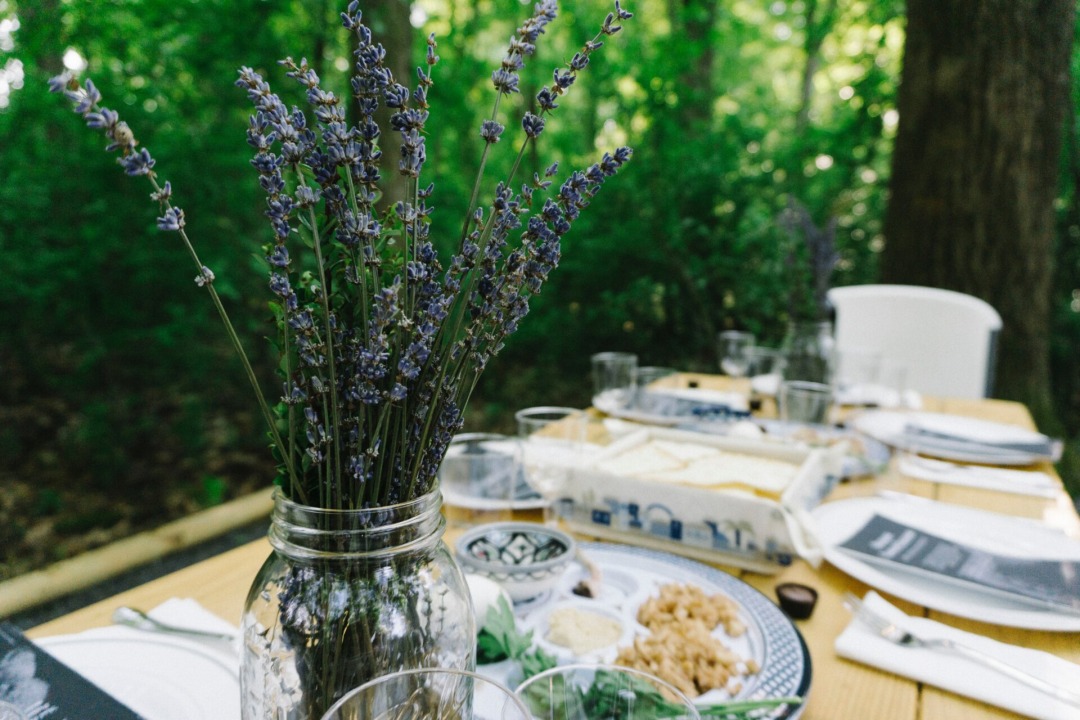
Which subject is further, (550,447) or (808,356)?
(808,356)

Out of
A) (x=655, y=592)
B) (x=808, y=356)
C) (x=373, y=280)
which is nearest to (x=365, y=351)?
(x=373, y=280)

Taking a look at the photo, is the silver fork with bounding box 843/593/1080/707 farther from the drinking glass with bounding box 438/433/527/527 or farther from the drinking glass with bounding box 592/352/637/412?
the drinking glass with bounding box 592/352/637/412

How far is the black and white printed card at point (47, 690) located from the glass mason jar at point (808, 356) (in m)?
1.50

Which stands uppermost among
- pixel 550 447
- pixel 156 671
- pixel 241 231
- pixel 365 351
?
pixel 241 231

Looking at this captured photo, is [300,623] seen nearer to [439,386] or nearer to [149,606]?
[439,386]

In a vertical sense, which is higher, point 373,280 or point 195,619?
point 373,280

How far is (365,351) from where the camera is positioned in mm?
463

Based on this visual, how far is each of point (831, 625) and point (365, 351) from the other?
0.71m

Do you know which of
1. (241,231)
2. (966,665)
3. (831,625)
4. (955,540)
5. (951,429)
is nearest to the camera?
(966,665)

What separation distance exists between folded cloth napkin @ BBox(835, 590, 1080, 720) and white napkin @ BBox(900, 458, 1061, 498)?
701 mm

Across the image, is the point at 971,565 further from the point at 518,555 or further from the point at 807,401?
the point at 518,555

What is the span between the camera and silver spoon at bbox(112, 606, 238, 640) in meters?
0.78

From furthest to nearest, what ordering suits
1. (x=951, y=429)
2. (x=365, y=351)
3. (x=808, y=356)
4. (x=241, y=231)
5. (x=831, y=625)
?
1. (x=241, y=231)
2. (x=951, y=429)
3. (x=808, y=356)
4. (x=831, y=625)
5. (x=365, y=351)

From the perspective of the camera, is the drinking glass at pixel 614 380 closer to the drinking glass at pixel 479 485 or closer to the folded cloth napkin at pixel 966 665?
the drinking glass at pixel 479 485
